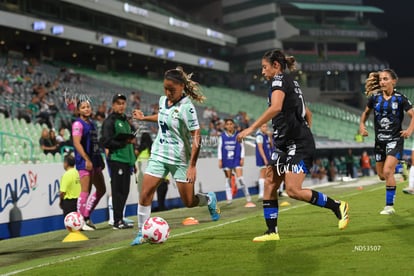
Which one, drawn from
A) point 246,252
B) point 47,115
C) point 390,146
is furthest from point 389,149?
point 47,115

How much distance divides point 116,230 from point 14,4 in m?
33.1

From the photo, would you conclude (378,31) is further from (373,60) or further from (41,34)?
(41,34)

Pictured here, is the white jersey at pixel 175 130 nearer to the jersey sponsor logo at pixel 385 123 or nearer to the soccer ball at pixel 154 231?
→ the soccer ball at pixel 154 231

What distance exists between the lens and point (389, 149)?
9836 millimetres

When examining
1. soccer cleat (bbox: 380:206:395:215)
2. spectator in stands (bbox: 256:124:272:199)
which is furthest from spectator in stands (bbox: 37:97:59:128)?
soccer cleat (bbox: 380:206:395:215)

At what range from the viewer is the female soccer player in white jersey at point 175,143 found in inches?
297

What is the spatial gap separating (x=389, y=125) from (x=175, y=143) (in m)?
4.03

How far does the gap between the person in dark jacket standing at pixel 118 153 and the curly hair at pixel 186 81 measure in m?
2.74

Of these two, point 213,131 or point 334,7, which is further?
point 334,7

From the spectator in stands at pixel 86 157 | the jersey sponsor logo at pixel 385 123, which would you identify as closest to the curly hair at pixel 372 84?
the jersey sponsor logo at pixel 385 123

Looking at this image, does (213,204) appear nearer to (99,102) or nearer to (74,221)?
(74,221)

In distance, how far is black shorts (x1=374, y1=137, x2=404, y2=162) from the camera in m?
9.79

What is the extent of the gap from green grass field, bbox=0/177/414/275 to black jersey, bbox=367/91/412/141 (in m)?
1.31

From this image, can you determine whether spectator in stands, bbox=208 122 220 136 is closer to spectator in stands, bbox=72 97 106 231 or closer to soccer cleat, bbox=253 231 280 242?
spectator in stands, bbox=72 97 106 231
